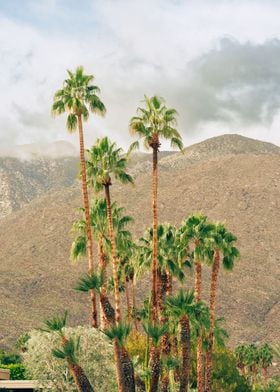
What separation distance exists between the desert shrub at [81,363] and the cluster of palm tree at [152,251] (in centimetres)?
127

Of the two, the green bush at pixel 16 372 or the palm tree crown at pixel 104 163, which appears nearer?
the palm tree crown at pixel 104 163

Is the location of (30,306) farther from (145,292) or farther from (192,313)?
(192,313)

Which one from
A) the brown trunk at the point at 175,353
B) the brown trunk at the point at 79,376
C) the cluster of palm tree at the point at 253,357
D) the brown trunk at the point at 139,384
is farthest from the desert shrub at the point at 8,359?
the brown trunk at the point at 79,376

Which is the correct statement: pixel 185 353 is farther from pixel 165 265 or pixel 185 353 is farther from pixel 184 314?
pixel 165 265

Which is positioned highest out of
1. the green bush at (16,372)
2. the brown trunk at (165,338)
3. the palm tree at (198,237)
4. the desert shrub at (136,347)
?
the palm tree at (198,237)

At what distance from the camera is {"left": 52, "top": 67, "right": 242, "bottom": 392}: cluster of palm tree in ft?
144

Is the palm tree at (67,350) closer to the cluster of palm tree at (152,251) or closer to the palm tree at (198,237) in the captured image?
the cluster of palm tree at (152,251)

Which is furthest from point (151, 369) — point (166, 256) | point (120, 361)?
point (166, 256)

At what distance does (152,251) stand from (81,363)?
7.93 metres

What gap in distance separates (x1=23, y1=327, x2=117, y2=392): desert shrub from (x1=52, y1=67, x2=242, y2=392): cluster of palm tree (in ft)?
4.18

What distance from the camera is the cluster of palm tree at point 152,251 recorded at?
4378cm

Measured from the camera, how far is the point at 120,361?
4009cm

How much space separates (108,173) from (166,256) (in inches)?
264

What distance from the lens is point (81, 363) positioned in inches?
1944
